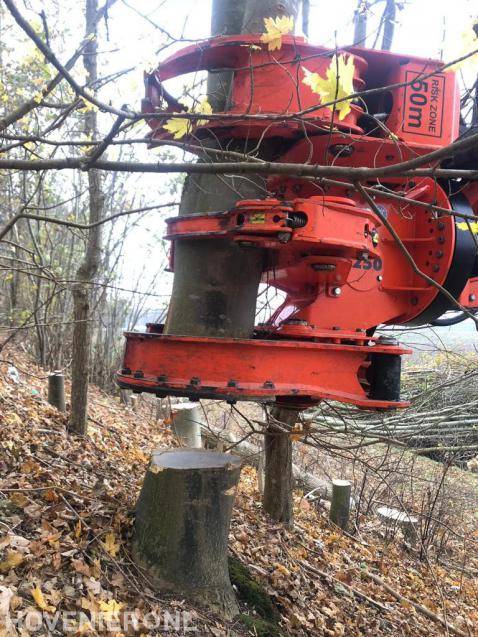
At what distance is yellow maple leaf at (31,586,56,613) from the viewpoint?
233cm

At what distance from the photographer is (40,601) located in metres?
2.34

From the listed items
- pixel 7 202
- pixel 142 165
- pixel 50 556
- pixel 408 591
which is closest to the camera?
pixel 142 165

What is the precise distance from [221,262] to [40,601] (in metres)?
1.86

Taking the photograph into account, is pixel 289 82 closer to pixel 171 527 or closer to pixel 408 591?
pixel 171 527

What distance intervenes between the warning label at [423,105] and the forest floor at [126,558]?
2.92 m

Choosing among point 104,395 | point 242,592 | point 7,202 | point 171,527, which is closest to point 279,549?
point 242,592

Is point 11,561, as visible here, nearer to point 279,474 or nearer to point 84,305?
point 84,305

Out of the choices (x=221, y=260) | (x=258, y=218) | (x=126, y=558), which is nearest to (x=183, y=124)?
(x=258, y=218)

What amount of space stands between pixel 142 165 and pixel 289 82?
4.05 feet

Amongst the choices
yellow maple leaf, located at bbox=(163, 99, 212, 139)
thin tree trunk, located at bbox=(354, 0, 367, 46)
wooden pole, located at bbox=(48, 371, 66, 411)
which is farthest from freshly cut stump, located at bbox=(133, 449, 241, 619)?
wooden pole, located at bbox=(48, 371, 66, 411)

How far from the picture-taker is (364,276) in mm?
3307

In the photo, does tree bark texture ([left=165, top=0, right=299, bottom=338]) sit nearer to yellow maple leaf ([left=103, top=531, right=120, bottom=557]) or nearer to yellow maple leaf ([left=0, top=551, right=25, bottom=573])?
yellow maple leaf ([left=103, top=531, right=120, bottom=557])

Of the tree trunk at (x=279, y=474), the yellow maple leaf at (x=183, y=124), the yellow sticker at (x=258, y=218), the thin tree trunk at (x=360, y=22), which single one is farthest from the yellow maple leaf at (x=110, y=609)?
the thin tree trunk at (x=360, y=22)

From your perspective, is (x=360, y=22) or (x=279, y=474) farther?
(x=279, y=474)
